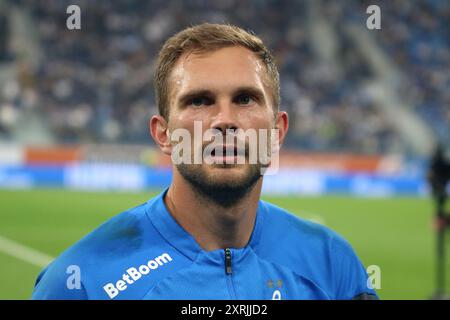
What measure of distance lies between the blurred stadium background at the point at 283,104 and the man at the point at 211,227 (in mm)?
11402

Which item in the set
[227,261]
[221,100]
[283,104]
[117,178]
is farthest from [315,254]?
[283,104]

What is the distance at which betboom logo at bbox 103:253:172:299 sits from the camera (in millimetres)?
2342

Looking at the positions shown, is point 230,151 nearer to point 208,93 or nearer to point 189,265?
point 208,93

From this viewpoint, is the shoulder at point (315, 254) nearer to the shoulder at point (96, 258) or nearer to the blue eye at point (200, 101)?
the shoulder at point (96, 258)

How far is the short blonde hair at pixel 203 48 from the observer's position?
236 cm

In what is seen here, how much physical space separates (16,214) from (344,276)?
1209cm

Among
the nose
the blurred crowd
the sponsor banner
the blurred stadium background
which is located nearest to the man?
the nose

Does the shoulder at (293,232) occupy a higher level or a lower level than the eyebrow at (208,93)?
lower

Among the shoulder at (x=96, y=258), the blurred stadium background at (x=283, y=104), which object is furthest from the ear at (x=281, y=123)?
the blurred stadium background at (x=283, y=104)

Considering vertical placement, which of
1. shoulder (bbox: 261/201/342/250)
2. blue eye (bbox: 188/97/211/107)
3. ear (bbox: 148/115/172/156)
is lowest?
shoulder (bbox: 261/201/342/250)

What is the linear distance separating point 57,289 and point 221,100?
0.79 m

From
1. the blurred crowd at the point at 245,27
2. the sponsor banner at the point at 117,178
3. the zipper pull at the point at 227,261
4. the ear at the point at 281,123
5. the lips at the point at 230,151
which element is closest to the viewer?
the lips at the point at 230,151

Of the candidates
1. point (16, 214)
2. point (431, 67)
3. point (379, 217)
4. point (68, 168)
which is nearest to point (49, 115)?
point (68, 168)

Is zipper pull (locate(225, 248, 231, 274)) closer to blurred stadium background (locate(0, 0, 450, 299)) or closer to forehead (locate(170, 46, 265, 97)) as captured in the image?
forehead (locate(170, 46, 265, 97))
